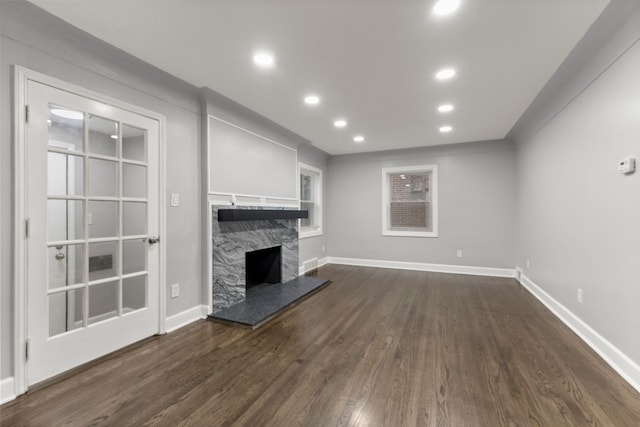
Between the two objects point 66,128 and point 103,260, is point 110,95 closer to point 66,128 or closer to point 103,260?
point 66,128

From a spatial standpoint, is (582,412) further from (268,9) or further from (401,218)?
(401,218)

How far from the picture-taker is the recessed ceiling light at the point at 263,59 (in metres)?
2.29

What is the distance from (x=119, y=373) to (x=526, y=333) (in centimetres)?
357

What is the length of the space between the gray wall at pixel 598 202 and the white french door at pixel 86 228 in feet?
12.5

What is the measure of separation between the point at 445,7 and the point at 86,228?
3002 millimetres

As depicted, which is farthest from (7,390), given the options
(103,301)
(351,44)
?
(351,44)

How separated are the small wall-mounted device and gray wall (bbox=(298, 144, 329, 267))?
417 centimetres

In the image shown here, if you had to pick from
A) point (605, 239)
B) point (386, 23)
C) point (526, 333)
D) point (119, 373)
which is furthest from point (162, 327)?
point (605, 239)

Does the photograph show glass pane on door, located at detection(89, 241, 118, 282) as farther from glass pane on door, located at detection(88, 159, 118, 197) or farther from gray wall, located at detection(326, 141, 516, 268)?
gray wall, located at detection(326, 141, 516, 268)

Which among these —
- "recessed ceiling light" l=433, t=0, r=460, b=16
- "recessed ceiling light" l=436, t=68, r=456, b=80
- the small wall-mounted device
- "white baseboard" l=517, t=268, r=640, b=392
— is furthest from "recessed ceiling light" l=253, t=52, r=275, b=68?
"white baseboard" l=517, t=268, r=640, b=392

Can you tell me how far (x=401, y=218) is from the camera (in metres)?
5.91

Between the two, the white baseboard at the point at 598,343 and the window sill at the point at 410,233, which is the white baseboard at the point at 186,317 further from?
the window sill at the point at 410,233

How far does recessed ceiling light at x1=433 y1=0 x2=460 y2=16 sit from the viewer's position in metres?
1.71

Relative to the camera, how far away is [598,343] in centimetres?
230
